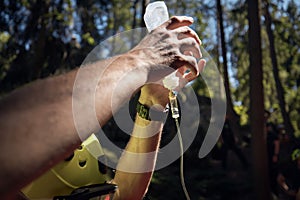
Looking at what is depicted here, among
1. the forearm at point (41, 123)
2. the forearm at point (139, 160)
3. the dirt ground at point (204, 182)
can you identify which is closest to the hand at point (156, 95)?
the forearm at point (139, 160)

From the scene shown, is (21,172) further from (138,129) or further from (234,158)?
(234,158)

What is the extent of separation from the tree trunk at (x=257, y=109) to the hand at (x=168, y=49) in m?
7.70

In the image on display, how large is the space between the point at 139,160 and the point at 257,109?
720 centimetres

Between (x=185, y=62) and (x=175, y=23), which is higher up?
(x=175, y=23)

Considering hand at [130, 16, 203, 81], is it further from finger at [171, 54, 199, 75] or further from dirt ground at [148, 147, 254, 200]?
dirt ground at [148, 147, 254, 200]

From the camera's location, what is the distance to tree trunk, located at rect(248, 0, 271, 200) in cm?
874

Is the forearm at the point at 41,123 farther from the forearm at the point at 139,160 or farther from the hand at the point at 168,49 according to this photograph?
the forearm at the point at 139,160

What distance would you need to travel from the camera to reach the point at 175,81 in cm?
159

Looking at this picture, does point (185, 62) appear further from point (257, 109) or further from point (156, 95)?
point (257, 109)

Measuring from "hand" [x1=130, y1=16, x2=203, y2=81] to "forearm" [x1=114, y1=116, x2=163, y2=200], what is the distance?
62 centimetres

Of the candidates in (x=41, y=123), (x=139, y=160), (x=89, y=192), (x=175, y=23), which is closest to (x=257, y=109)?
(x=139, y=160)

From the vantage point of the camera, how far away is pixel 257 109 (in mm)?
8727

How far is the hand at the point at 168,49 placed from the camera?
1.12m

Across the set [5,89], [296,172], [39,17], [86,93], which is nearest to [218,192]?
[296,172]
